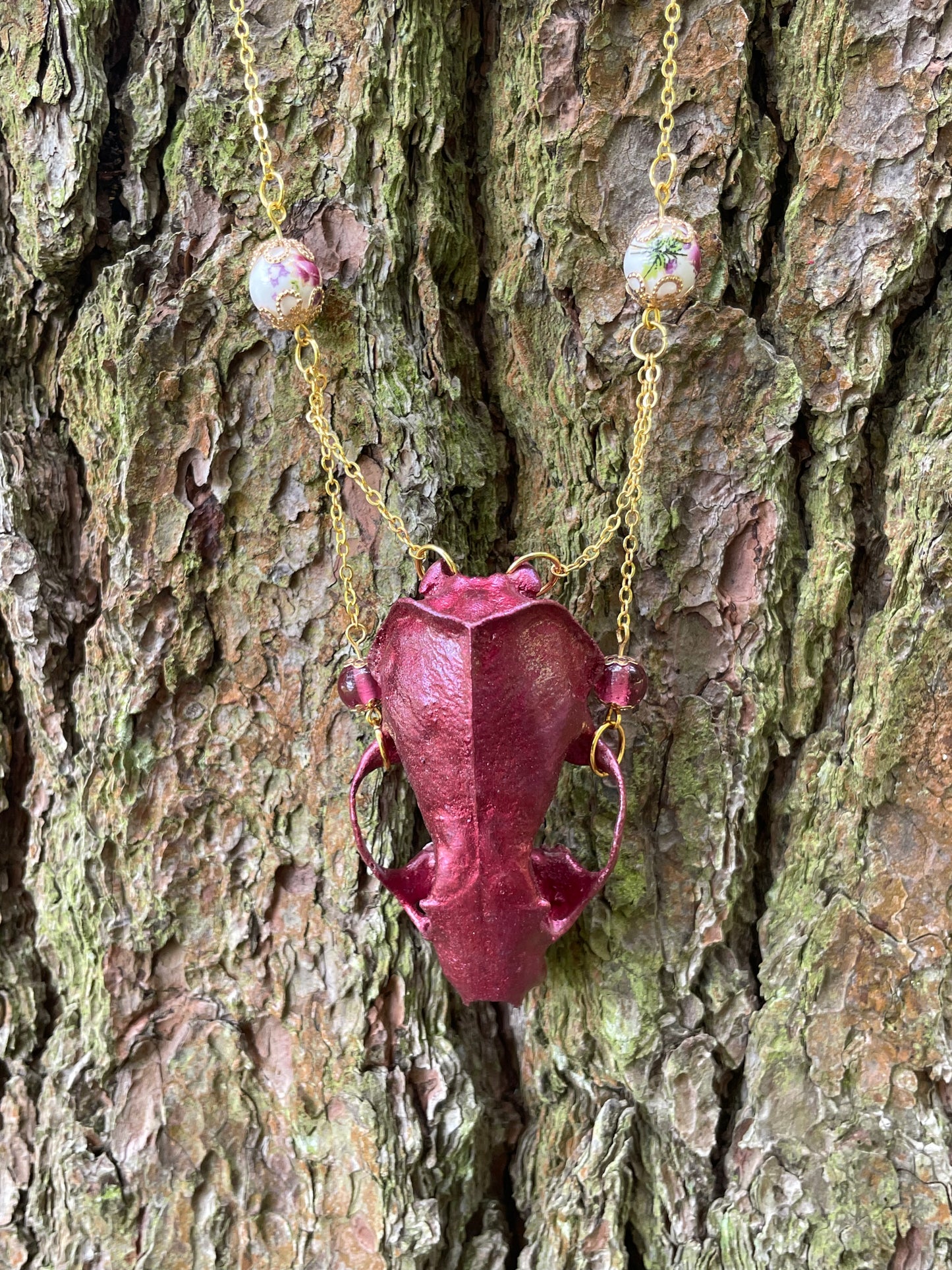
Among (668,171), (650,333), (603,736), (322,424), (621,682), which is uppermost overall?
(668,171)

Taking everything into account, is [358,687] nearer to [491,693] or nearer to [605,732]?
[491,693]

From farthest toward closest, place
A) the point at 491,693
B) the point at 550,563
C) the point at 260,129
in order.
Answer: the point at 550,563 → the point at 260,129 → the point at 491,693

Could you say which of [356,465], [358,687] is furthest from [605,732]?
[356,465]

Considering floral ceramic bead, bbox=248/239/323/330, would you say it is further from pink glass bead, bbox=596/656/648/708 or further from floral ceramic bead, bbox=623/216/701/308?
pink glass bead, bbox=596/656/648/708

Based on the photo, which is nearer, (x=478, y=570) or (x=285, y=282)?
(x=285, y=282)

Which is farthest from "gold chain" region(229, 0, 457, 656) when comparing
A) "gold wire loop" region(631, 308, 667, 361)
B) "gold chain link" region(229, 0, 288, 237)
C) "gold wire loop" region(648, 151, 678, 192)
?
"gold wire loop" region(648, 151, 678, 192)

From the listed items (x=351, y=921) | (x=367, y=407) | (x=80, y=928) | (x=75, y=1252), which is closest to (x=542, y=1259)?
(x=351, y=921)

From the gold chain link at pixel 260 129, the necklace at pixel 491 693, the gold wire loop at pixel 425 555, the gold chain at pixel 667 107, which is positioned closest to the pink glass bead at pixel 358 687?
the necklace at pixel 491 693

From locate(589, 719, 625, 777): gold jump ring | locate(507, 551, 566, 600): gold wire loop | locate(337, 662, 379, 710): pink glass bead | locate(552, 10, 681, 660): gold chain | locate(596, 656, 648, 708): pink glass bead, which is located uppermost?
locate(552, 10, 681, 660): gold chain
